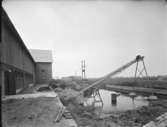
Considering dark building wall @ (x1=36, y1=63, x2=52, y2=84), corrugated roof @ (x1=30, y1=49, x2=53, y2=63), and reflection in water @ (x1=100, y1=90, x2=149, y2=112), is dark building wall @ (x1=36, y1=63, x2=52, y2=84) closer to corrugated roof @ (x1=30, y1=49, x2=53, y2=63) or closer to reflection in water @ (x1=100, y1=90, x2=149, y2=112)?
corrugated roof @ (x1=30, y1=49, x2=53, y2=63)

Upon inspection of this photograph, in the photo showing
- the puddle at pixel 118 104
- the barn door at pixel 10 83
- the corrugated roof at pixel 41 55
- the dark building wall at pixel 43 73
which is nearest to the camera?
the barn door at pixel 10 83

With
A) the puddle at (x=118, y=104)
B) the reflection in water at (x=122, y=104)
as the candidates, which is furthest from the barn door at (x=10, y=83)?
the reflection in water at (x=122, y=104)

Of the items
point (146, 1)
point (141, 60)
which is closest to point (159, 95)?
point (141, 60)

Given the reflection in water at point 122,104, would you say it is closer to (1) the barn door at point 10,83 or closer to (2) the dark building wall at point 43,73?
(1) the barn door at point 10,83

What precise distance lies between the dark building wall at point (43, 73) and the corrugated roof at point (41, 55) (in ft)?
4.21

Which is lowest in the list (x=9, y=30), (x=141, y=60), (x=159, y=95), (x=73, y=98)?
(x=159, y=95)

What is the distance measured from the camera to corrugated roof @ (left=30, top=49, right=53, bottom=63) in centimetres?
2802

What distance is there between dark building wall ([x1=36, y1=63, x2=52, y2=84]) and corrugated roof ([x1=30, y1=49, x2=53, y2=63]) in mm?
1283

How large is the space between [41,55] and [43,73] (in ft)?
16.6

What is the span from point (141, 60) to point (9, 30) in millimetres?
11741

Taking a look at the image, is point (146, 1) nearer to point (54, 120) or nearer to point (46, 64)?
point (54, 120)

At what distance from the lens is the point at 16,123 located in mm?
3697

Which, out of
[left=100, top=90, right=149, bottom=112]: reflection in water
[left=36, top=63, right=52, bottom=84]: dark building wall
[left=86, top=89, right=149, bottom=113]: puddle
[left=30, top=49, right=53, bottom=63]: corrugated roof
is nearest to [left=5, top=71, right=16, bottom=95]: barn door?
[left=86, top=89, right=149, bottom=113]: puddle

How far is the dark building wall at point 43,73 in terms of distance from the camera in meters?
26.2
